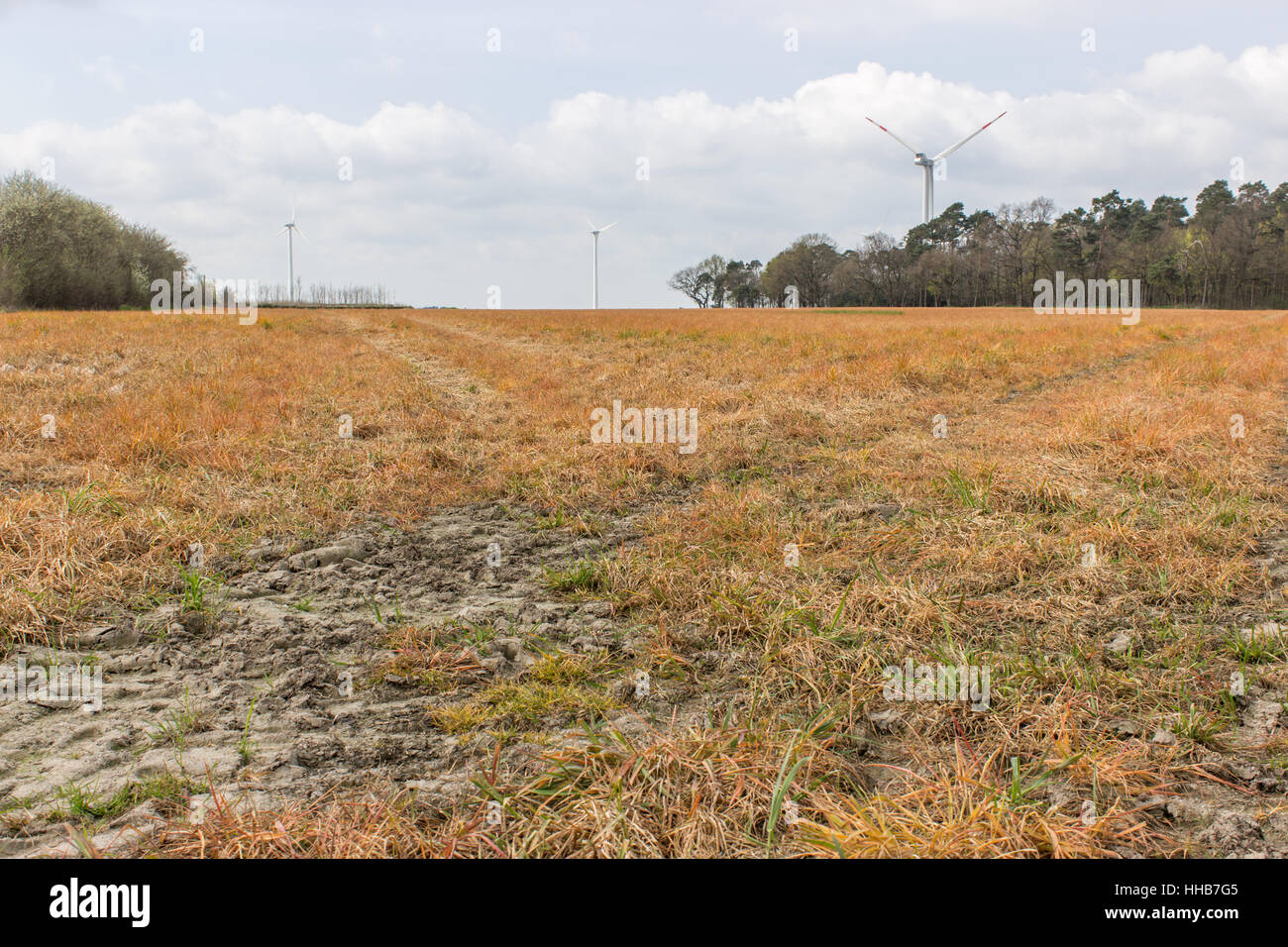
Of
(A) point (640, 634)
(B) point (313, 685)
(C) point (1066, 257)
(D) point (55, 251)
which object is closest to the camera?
(B) point (313, 685)

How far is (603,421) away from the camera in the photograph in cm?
1045

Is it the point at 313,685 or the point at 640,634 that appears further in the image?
the point at 640,634

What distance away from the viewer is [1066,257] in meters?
89.3

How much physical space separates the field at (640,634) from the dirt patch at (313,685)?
22mm

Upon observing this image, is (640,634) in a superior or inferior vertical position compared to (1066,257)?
inferior

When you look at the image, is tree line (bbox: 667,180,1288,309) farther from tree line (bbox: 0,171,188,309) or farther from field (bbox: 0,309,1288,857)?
field (bbox: 0,309,1288,857)

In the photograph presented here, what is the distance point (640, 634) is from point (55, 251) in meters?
63.3

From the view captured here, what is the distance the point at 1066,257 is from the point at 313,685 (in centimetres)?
10214

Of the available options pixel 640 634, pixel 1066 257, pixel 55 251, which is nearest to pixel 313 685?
pixel 640 634

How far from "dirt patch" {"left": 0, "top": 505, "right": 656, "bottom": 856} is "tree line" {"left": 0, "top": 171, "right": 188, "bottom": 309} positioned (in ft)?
192

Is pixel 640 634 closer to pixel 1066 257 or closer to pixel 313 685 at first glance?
pixel 313 685

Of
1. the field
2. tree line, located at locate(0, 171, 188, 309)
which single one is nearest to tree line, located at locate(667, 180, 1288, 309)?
tree line, located at locate(0, 171, 188, 309)

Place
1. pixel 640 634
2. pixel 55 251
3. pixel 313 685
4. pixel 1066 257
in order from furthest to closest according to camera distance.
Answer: pixel 1066 257
pixel 55 251
pixel 640 634
pixel 313 685

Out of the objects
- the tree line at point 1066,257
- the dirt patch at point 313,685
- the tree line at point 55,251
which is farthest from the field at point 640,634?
the tree line at point 1066,257
